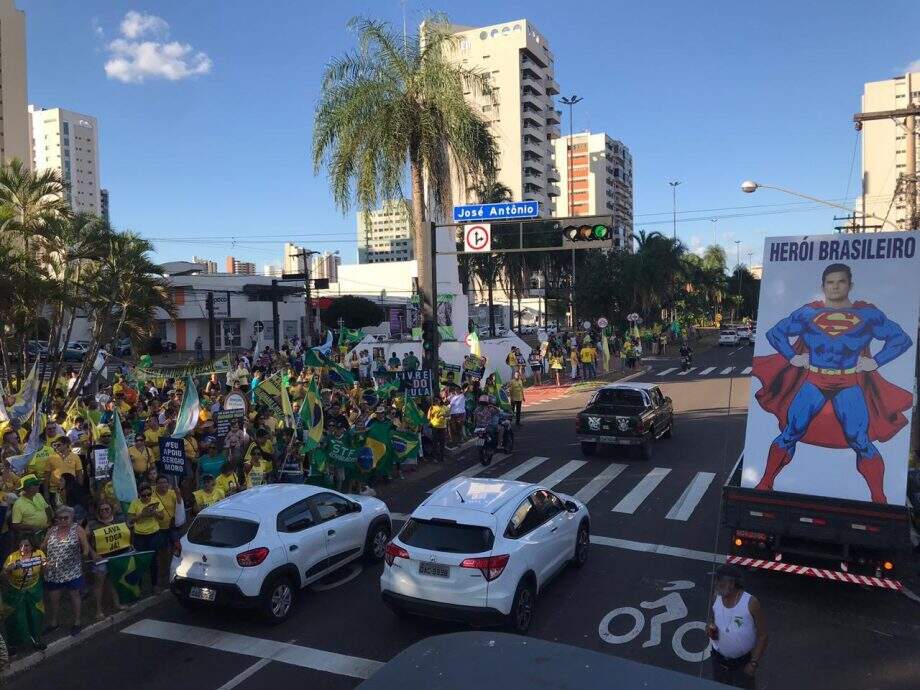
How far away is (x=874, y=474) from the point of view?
830 cm

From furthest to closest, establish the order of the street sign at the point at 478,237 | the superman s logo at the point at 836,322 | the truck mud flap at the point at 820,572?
the street sign at the point at 478,237 → the superman s logo at the point at 836,322 → the truck mud flap at the point at 820,572

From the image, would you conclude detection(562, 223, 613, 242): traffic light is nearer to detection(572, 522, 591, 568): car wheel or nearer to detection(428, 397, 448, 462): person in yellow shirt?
detection(428, 397, 448, 462): person in yellow shirt

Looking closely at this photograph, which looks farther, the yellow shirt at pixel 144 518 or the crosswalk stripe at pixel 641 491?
the crosswalk stripe at pixel 641 491

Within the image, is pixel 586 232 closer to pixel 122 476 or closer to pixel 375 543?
pixel 375 543

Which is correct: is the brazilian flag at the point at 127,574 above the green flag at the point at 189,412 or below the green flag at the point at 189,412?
below

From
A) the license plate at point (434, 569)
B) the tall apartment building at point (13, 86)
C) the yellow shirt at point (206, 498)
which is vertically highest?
the tall apartment building at point (13, 86)

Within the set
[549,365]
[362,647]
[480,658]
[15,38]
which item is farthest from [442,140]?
[15,38]

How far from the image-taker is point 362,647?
26.0 ft

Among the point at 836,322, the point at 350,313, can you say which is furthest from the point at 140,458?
the point at 350,313

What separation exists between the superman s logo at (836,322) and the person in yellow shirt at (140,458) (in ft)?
34.4

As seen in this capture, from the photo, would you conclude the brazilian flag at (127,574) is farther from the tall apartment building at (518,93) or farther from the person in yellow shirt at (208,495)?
the tall apartment building at (518,93)

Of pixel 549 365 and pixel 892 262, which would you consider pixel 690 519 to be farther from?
pixel 549 365

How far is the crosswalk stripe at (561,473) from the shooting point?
15003 millimetres

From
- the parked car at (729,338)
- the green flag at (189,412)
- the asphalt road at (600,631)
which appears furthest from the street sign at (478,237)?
the parked car at (729,338)
